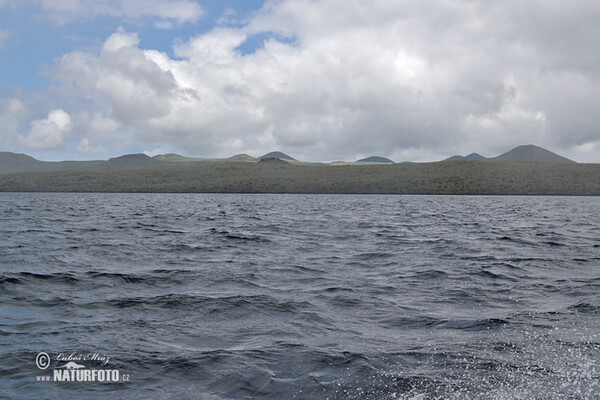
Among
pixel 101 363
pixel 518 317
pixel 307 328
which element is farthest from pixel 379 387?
pixel 518 317

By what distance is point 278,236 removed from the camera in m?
26.1

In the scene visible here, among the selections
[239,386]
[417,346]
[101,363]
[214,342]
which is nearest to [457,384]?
[417,346]

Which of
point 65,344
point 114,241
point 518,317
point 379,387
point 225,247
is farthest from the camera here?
point 114,241

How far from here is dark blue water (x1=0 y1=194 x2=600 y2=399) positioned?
20.6ft

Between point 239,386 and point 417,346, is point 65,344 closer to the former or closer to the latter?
point 239,386

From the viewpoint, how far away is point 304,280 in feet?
44.8

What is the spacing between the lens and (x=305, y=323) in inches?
364

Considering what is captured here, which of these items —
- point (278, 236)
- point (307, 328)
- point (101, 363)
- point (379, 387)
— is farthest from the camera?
point (278, 236)

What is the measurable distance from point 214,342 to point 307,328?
184 centimetres

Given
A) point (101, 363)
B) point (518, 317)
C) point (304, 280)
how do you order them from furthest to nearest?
1. point (304, 280)
2. point (518, 317)
3. point (101, 363)

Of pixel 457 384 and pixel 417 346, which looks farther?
pixel 417 346

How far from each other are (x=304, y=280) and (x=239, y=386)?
7.44 m

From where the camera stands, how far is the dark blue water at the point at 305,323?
6289 millimetres

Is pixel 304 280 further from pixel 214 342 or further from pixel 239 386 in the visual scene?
pixel 239 386
